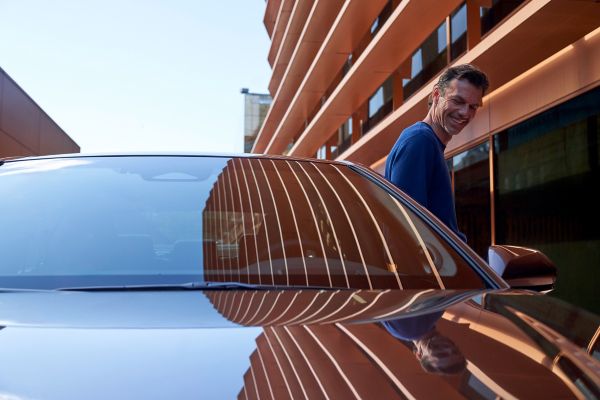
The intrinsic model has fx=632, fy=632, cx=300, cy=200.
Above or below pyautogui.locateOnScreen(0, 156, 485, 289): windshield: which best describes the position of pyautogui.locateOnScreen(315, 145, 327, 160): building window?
above

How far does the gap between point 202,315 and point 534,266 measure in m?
1.06

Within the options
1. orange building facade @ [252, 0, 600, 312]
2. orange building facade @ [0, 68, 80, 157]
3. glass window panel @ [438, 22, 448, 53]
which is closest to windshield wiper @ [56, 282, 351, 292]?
orange building facade @ [252, 0, 600, 312]

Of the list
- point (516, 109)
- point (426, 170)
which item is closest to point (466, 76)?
point (426, 170)

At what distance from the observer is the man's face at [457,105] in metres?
3.39

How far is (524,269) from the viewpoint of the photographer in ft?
6.15

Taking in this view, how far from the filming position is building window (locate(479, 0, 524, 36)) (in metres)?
9.77

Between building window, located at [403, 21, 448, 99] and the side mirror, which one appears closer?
the side mirror

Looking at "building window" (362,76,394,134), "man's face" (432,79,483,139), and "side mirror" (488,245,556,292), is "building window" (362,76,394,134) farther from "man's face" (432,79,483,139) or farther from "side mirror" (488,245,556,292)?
"side mirror" (488,245,556,292)

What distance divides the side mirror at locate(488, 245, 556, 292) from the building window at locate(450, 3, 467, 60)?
10200 millimetres

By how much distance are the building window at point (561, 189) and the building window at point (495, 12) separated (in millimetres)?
1840

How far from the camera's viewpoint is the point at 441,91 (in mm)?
3521

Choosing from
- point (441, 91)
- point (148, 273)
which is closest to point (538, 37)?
point (441, 91)

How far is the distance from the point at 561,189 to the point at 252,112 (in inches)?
1954

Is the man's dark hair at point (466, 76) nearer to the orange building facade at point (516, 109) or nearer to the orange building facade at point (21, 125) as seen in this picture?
the orange building facade at point (516, 109)
